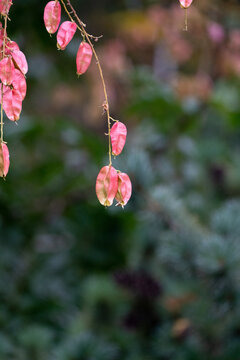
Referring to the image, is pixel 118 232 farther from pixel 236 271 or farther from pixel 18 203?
pixel 236 271

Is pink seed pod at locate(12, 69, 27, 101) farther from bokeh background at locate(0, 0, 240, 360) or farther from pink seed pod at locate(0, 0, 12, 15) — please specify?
bokeh background at locate(0, 0, 240, 360)

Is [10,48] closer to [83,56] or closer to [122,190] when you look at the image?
[83,56]

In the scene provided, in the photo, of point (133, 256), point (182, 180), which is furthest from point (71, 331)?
point (182, 180)

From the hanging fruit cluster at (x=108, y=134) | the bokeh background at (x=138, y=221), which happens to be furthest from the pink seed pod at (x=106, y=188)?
the bokeh background at (x=138, y=221)

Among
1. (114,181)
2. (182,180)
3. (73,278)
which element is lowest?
(114,181)

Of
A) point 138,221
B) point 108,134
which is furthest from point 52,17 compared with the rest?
point 138,221
